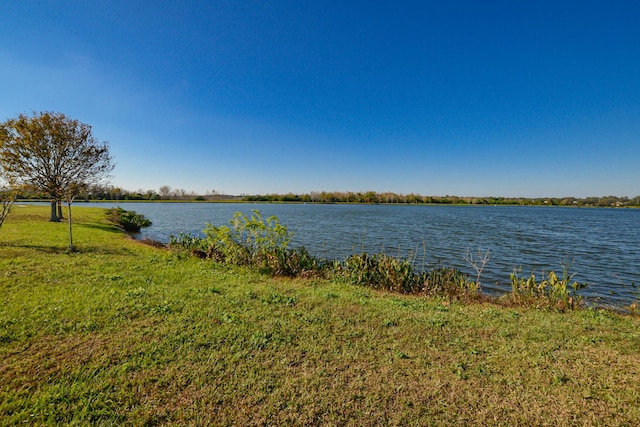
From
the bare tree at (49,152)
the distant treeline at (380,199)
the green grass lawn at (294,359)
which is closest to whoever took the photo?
the green grass lawn at (294,359)

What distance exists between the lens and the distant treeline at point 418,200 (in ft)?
385

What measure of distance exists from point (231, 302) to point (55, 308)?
143 inches

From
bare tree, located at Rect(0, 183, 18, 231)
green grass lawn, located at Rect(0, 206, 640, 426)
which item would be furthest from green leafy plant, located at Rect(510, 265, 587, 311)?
bare tree, located at Rect(0, 183, 18, 231)

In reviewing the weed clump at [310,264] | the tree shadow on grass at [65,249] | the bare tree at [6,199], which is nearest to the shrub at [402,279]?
the weed clump at [310,264]

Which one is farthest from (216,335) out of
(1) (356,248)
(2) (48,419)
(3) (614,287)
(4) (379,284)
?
(3) (614,287)

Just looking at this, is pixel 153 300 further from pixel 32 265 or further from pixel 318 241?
pixel 318 241

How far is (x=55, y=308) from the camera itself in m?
6.01

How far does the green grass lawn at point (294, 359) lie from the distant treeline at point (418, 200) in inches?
5120

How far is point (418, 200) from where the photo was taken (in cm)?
13525

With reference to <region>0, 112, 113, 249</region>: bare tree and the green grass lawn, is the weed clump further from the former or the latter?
<region>0, 112, 113, 249</region>: bare tree

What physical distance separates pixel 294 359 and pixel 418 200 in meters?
140

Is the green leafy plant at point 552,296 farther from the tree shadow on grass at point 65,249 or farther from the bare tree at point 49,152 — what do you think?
the bare tree at point 49,152

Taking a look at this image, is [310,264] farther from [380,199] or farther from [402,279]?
[380,199]

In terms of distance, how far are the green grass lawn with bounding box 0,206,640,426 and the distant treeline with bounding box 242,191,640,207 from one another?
130 metres
